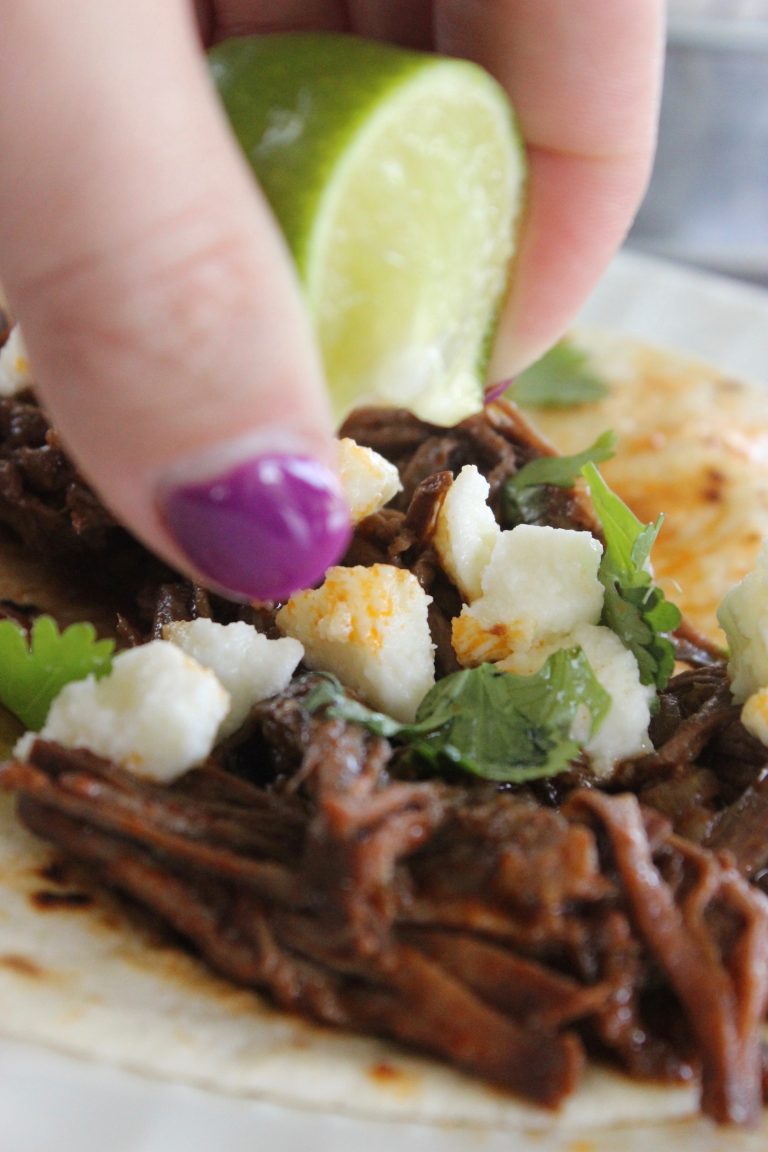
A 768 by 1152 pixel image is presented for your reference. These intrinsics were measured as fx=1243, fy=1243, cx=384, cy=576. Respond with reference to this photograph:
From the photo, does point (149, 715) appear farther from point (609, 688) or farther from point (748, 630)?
point (748, 630)

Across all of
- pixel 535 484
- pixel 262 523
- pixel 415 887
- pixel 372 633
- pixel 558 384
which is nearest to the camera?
pixel 262 523

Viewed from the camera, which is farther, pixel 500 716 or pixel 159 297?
pixel 500 716

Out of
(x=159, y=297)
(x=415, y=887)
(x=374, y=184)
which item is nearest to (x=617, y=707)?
(x=415, y=887)

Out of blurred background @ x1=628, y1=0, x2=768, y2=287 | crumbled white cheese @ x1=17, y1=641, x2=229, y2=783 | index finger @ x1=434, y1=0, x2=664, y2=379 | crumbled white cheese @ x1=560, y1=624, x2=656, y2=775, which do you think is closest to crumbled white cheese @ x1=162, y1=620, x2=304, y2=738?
crumbled white cheese @ x1=17, y1=641, x2=229, y2=783

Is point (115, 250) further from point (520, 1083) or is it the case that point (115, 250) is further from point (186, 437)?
point (520, 1083)

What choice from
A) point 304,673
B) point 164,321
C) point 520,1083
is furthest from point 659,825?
point 164,321

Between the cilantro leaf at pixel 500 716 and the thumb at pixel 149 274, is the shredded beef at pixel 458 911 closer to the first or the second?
the cilantro leaf at pixel 500 716
